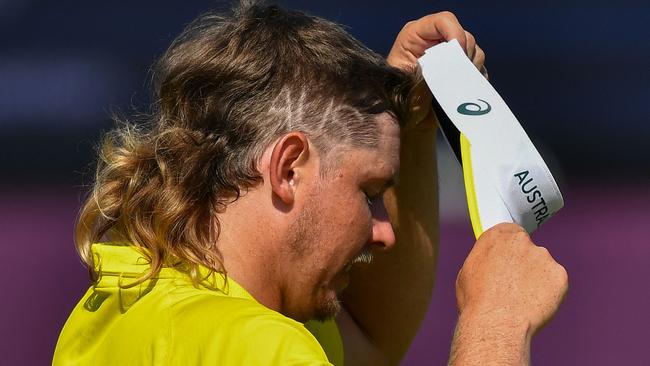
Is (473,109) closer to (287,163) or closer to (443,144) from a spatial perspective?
(287,163)

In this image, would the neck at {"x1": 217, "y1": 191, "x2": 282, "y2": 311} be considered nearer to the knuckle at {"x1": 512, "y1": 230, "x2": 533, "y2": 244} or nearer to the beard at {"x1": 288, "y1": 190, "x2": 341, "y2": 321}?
the beard at {"x1": 288, "y1": 190, "x2": 341, "y2": 321}

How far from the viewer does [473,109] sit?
1392 millimetres

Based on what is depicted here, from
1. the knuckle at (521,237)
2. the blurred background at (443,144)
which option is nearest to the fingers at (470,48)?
the knuckle at (521,237)

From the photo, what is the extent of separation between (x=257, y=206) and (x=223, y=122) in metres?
0.13

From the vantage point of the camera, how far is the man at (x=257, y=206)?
1.18 meters

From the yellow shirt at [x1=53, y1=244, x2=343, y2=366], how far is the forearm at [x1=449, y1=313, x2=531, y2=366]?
0.14 metres

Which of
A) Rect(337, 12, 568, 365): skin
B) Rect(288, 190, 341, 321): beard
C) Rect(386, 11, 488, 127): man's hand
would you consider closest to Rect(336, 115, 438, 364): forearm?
Rect(337, 12, 568, 365): skin

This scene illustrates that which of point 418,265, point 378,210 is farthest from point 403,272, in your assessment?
point 378,210

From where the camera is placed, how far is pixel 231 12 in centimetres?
154

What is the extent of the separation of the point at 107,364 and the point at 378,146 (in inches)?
16.6

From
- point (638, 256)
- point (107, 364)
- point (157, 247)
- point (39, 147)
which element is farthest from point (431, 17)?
point (39, 147)

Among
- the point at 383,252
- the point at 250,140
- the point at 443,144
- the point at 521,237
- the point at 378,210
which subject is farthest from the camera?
the point at 443,144

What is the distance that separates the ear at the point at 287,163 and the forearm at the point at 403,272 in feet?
1.21

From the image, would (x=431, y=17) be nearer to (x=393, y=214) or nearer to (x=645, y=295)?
(x=393, y=214)
